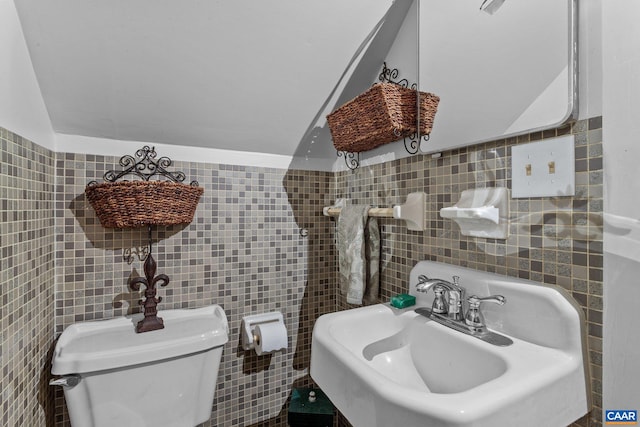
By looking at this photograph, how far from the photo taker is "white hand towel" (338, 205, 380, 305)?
4.01 feet

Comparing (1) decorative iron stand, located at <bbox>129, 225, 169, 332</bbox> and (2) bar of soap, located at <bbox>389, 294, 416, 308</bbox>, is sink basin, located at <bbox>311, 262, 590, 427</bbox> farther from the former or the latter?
(1) decorative iron stand, located at <bbox>129, 225, 169, 332</bbox>

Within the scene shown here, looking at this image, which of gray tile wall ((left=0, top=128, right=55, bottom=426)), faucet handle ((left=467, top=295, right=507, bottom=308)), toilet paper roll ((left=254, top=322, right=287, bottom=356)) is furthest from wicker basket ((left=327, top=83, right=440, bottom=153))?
gray tile wall ((left=0, top=128, right=55, bottom=426))

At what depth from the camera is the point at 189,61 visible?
1062 millimetres

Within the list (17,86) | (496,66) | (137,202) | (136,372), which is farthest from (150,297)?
(496,66)

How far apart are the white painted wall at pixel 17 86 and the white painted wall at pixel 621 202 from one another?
137 cm

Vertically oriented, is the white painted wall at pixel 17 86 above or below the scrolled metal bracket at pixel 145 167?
above

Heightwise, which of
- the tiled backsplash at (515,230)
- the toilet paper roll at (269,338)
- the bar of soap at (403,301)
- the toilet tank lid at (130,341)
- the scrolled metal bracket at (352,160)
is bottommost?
the toilet paper roll at (269,338)

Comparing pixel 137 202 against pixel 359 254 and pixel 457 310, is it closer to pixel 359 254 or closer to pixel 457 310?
pixel 359 254

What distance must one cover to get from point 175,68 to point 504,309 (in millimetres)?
1259

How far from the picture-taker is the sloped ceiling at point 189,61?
3.02 ft

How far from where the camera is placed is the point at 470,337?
0.75 m

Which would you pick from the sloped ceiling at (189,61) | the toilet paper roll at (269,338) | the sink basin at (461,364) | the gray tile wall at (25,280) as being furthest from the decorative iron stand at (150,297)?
the sink basin at (461,364)

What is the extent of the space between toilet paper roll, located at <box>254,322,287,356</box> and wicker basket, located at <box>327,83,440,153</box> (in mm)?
870

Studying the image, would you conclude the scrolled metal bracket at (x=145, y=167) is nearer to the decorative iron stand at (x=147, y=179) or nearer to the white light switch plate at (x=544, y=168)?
the decorative iron stand at (x=147, y=179)
